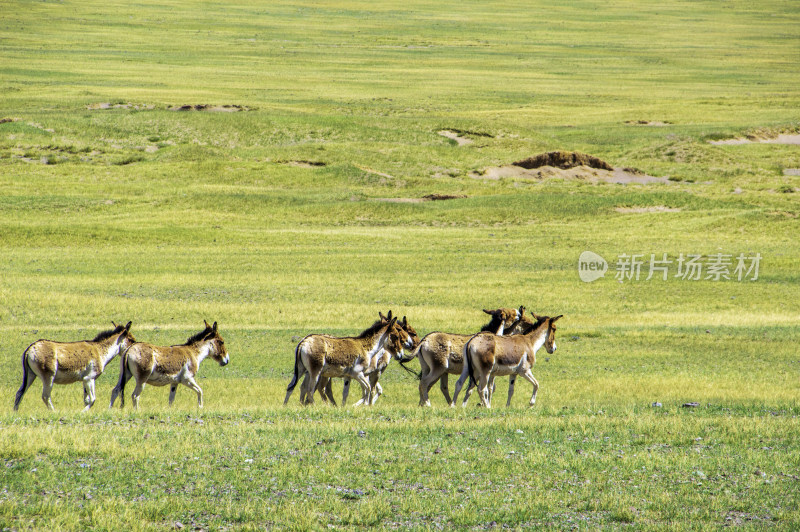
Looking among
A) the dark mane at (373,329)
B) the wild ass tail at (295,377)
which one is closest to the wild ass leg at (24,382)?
the wild ass tail at (295,377)

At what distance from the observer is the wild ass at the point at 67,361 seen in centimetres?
1730

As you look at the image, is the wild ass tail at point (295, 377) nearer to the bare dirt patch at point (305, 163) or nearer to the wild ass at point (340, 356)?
the wild ass at point (340, 356)

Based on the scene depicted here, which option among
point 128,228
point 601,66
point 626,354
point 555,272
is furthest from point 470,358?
point 601,66

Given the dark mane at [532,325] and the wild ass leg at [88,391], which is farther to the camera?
the dark mane at [532,325]

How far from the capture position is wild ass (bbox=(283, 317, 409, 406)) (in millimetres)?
17656

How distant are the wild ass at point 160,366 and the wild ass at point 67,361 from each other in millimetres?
597

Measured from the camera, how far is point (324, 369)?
58.8ft

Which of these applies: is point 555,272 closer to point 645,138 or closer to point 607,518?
point 607,518

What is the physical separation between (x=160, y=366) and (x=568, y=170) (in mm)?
63037

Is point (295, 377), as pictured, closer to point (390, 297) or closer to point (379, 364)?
point (379, 364)

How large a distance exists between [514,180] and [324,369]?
58679 millimetres

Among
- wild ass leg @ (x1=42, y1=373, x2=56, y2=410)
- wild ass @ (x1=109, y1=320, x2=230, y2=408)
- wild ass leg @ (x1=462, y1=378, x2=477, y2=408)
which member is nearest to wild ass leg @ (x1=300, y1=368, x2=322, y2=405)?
wild ass @ (x1=109, y1=320, x2=230, y2=408)

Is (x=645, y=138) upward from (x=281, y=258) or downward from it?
upward

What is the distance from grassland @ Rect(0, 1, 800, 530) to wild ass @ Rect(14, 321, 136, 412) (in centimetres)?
74
